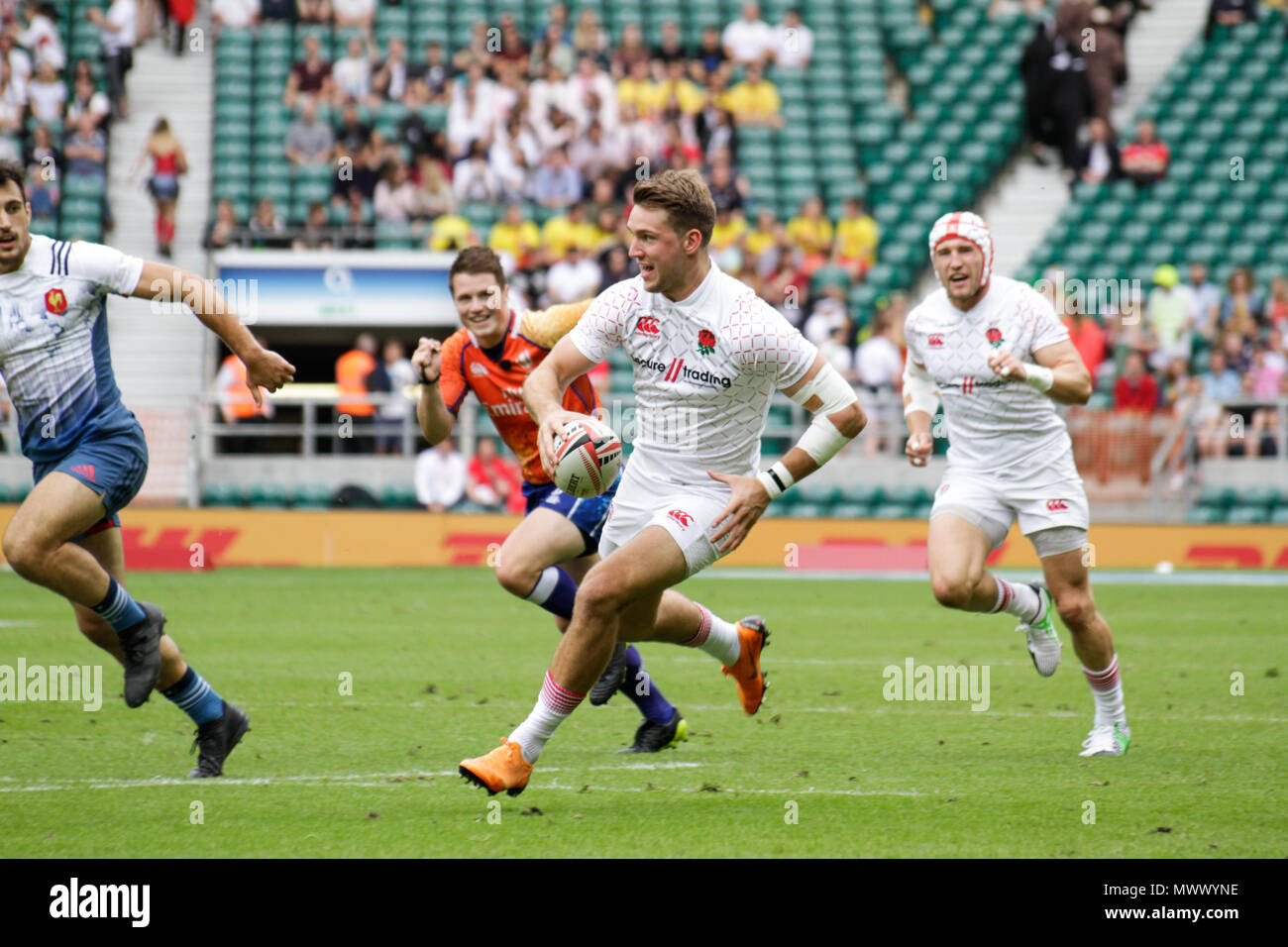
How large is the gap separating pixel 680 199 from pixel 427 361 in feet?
5.17

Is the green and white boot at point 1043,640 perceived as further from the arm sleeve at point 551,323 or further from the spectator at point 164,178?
the spectator at point 164,178

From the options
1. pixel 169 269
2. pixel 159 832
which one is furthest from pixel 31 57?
pixel 159 832

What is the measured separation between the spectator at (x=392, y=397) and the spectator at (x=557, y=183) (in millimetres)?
3609

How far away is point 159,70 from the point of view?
25.4 m

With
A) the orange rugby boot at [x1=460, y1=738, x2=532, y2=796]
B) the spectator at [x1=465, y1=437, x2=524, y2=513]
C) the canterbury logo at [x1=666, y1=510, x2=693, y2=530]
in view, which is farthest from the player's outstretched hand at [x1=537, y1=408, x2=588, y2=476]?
the spectator at [x1=465, y1=437, x2=524, y2=513]

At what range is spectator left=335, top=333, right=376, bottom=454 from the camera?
62.8 feet

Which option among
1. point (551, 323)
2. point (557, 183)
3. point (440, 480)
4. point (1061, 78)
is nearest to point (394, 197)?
point (557, 183)

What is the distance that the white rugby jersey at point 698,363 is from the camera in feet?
20.5

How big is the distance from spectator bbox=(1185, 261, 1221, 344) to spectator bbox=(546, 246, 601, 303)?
25.0 ft

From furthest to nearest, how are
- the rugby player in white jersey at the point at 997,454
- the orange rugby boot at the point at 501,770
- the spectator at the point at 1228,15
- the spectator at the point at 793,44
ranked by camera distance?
the spectator at the point at 1228,15 < the spectator at the point at 793,44 < the rugby player in white jersey at the point at 997,454 < the orange rugby boot at the point at 501,770

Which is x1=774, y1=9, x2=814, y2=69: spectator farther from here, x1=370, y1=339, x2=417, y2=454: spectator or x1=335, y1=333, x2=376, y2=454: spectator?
x1=335, y1=333, x2=376, y2=454: spectator

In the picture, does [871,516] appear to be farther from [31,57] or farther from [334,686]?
[31,57]

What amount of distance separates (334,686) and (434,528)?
8858 mm

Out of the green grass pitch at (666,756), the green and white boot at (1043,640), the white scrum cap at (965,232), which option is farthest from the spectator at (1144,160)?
the white scrum cap at (965,232)
